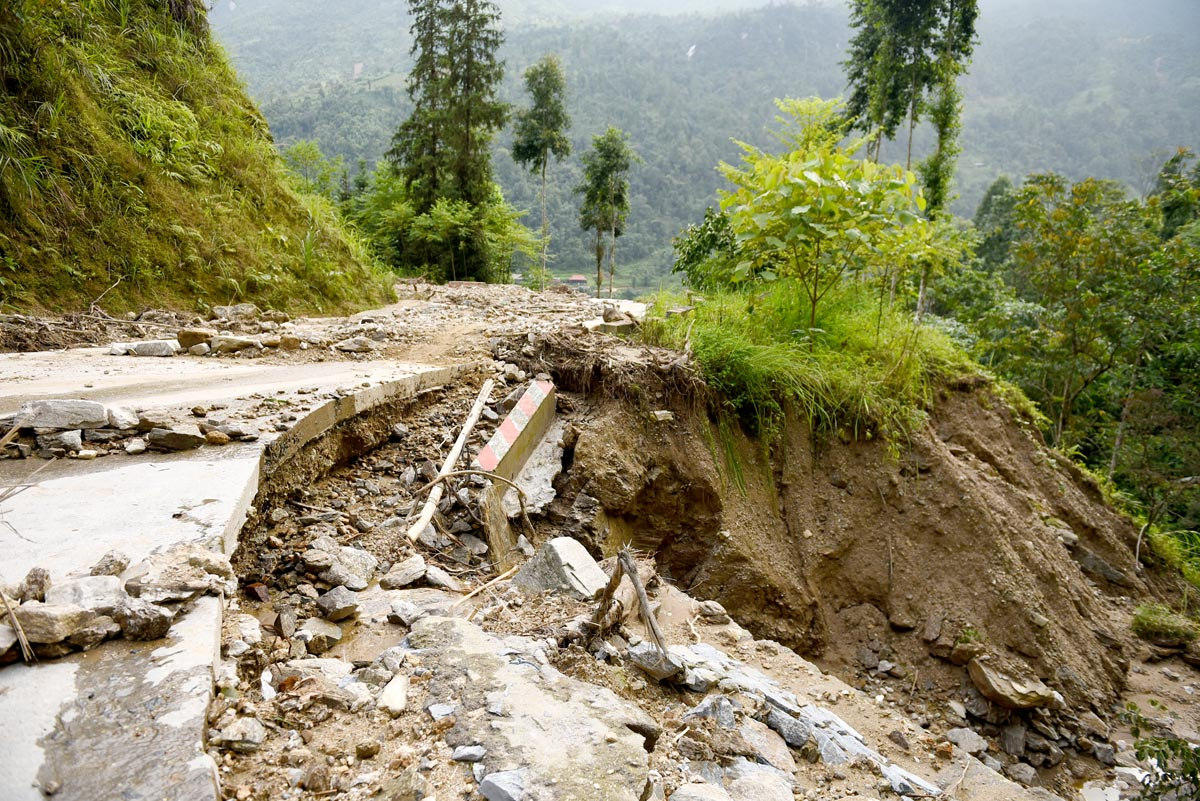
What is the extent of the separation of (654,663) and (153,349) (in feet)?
13.8

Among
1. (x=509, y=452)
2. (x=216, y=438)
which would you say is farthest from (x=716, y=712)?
(x=216, y=438)

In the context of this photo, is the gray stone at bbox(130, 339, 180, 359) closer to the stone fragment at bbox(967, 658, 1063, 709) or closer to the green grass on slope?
the green grass on slope

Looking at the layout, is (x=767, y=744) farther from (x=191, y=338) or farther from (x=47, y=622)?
(x=191, y=338)

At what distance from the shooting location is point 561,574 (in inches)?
97.8

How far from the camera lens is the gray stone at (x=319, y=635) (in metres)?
1.95

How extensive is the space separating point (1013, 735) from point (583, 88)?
381 feet

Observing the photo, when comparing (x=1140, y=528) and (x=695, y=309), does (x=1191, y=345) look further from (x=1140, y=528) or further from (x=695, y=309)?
(x=695, y=309)

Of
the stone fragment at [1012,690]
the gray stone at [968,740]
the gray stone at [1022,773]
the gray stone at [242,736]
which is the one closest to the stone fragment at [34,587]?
the gray stone at [242,736]

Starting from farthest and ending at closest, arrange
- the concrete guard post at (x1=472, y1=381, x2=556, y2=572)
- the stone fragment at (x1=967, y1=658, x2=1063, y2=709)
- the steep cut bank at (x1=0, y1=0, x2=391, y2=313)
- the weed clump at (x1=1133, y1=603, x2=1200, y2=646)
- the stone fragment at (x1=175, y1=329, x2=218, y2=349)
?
the weed clump at (x1=1133, y1=603, x2=1200, y2=646), the steep cut bank at (x1=0, y1=0, x2=391, y2=313), the stone fragment at (x1=175, y1=329, x2=218, y2=349), the stone fragment at (x1=967, y1=658, x2=1063, y2=709), the concrete guard post at (x1=472, y1=381, x2=556, y2=572)

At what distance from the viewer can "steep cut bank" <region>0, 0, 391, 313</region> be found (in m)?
4.95

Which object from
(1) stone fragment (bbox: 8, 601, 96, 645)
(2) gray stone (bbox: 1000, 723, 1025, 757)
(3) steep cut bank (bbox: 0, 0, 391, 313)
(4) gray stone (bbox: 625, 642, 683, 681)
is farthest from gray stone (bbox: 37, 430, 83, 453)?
(2) gray stone (bbox: 1000, 723, 1025, 757)

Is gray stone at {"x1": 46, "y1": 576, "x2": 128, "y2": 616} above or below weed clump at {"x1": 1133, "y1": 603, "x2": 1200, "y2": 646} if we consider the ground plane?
above

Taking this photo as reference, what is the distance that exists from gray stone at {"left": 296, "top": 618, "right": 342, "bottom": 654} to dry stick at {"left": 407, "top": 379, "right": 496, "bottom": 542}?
0.71 meters

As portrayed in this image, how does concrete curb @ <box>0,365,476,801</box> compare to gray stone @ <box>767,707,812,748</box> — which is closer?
concrete curb @ <box>0,365,476,801</box>
